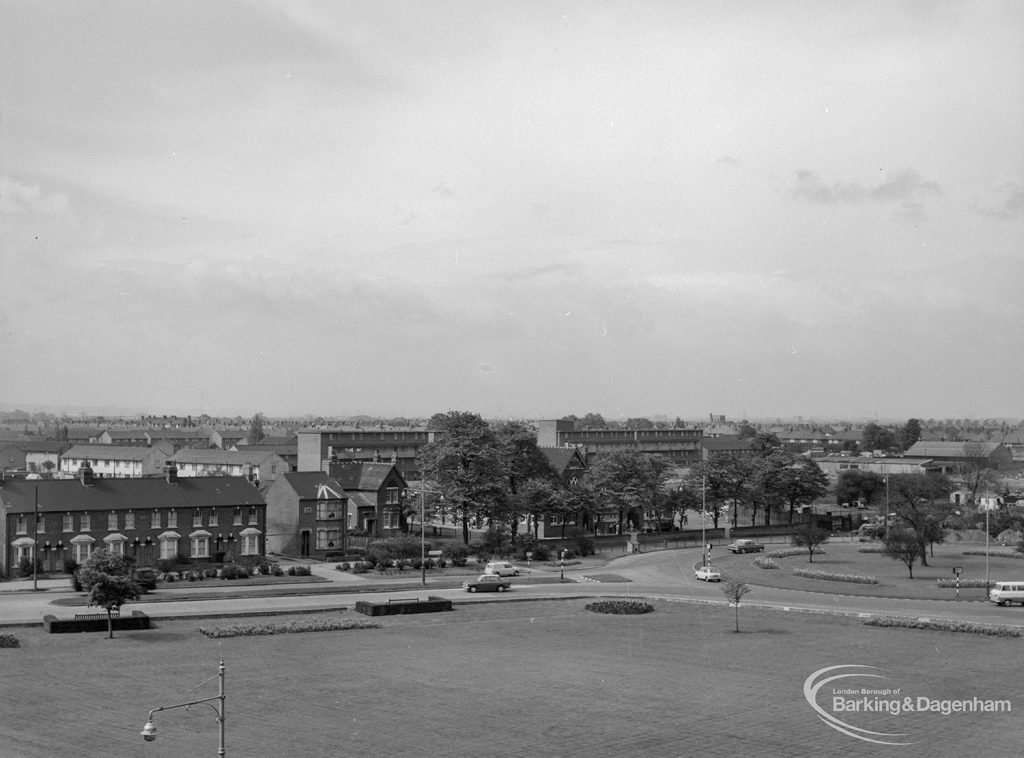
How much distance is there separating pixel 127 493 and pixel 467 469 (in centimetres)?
2892

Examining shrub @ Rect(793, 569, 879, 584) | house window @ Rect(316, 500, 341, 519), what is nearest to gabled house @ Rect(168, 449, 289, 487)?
house window @ Rect(316, 500, 341, 519)

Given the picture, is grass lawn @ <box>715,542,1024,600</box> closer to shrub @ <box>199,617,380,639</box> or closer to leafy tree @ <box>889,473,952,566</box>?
leafy tree @ <box>889,473,952,566</box>

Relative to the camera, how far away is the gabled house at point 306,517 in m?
89.8

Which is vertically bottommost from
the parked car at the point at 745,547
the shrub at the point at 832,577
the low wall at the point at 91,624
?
the parked car at the point at 745,547

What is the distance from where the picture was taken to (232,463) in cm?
12862

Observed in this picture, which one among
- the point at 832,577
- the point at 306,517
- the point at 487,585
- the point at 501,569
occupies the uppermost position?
the point at 306,517

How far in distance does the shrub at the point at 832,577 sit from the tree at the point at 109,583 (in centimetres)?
4935

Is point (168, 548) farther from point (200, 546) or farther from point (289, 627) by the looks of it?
point (289, 627)

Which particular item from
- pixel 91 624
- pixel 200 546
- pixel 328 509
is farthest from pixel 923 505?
pixel 91 624

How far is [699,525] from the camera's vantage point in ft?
435

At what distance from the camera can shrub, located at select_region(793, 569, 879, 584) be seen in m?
73.8

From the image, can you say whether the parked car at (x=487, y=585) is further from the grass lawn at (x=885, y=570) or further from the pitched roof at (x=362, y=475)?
the pitched roof at (x=362, y=475)

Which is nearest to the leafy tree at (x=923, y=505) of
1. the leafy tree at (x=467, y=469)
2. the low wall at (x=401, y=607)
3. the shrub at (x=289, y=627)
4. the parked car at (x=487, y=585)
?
the parked car at (x=487, y=585)

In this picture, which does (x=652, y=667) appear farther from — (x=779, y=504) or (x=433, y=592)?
(x=779, y=504)
